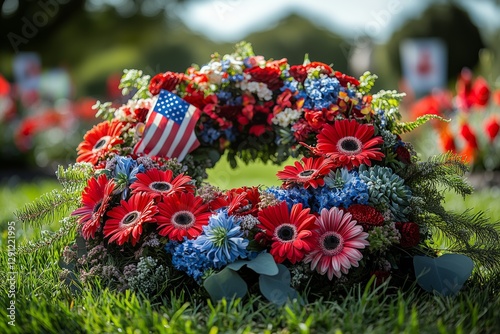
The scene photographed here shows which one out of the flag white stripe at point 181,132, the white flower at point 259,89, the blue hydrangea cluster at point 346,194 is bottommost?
the blue hydrangea cluster at point 346,194

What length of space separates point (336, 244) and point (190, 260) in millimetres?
567

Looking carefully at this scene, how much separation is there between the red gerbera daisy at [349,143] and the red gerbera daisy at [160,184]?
1.97ft

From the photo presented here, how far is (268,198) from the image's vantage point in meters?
2.73

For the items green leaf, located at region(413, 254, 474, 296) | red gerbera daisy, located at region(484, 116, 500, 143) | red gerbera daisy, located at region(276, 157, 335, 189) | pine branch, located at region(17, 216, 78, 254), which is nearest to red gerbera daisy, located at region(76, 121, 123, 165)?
pine branch, located at region(17, 216, 78, 254)

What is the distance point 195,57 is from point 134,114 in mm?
23455

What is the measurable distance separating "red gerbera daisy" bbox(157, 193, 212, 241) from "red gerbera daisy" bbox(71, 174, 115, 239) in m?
0.24

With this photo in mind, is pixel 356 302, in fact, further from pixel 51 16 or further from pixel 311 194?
pixel 51 16

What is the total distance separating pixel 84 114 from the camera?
11.8 m

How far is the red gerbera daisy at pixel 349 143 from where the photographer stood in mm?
2820

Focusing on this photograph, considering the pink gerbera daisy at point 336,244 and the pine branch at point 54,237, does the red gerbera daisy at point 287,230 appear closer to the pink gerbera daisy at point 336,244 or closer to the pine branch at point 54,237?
the pink gerbera daisy at point 336,244

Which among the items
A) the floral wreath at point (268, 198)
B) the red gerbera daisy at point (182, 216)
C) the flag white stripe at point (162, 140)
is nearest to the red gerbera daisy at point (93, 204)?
the floral wreath at point (268, 198)

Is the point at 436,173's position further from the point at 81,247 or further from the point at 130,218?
the point at 81,247

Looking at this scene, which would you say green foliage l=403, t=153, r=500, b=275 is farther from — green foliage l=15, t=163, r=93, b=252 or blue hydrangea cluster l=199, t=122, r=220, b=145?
green foliage l=15, t=163, r=93, b=252

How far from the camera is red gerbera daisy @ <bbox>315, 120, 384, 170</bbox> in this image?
2.82m
